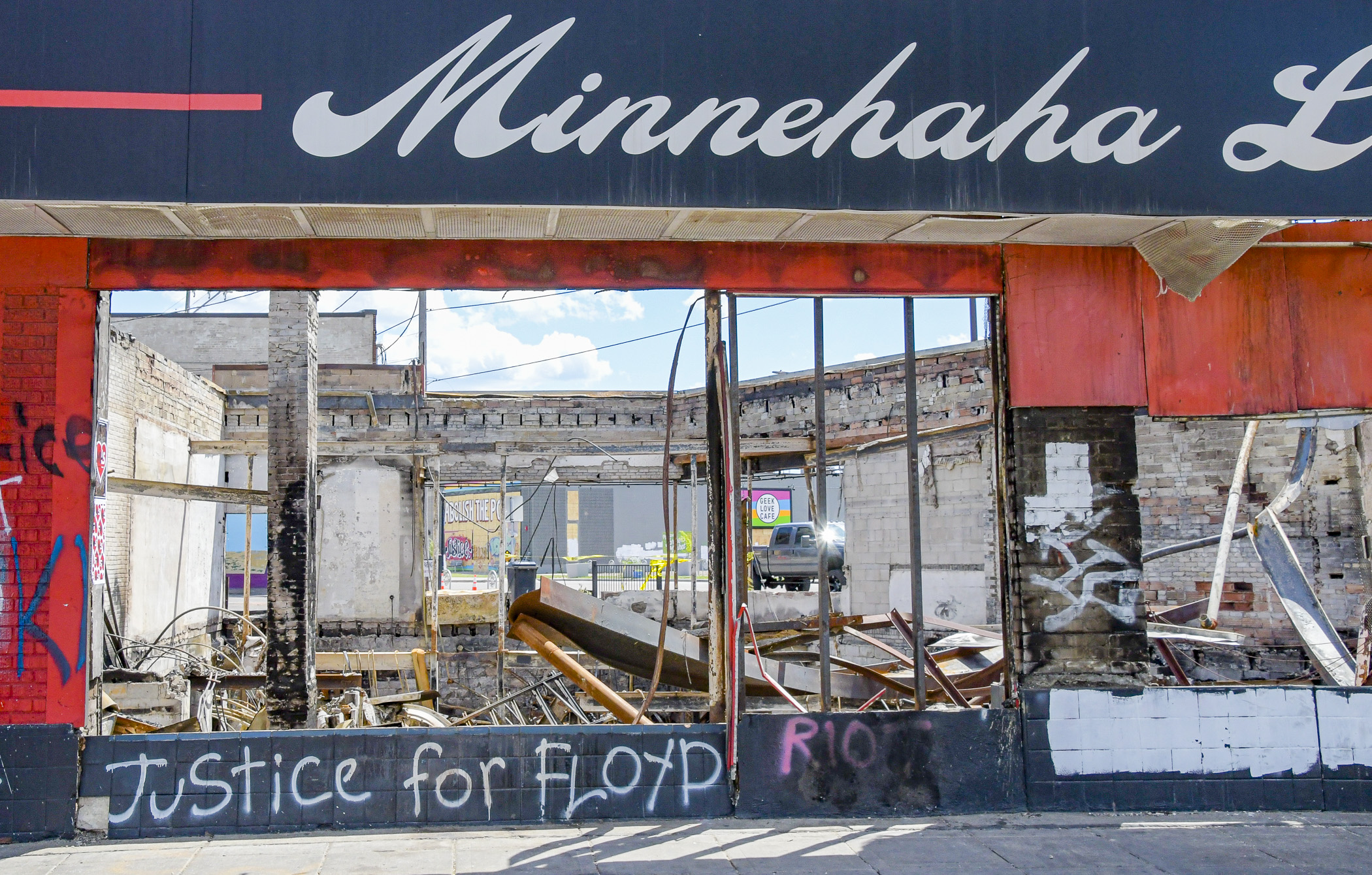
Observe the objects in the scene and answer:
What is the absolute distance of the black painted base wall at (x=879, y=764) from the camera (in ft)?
19.1

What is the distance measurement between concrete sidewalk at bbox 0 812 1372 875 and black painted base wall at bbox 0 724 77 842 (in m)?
0.14

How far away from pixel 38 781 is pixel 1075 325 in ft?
22.6

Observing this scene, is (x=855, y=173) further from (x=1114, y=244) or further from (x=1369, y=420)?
(x=1369, y=420)

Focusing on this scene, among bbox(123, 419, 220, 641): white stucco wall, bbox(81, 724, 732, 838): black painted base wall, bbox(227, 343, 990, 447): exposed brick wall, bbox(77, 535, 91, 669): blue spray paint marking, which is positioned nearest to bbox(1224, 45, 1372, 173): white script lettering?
bbox(81, 724, 732, 838): black painted base wall

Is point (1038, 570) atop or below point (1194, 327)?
below

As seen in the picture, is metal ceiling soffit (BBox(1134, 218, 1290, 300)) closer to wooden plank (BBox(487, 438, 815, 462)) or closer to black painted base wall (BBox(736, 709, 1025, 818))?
black painted base wall (BBox(736, 709, 1025, 818))

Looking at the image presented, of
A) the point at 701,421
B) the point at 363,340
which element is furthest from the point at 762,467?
the point at 363,340

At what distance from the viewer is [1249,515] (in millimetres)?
11055

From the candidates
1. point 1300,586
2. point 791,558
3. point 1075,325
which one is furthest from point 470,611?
point 791,558

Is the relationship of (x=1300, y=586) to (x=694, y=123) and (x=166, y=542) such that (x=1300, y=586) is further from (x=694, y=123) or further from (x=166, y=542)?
(x=166, y=542)

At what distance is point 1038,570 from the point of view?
5.98m

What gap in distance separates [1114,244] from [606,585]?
90.5 ft

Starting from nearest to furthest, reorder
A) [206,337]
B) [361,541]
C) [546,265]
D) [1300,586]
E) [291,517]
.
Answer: [546,265], [1300,586], [291,517], [361,541], [206,337]

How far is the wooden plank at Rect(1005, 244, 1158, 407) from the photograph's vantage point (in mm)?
6078
